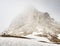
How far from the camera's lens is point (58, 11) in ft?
7.35

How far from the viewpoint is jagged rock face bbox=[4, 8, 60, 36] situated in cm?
204

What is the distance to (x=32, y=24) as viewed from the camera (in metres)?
2.08

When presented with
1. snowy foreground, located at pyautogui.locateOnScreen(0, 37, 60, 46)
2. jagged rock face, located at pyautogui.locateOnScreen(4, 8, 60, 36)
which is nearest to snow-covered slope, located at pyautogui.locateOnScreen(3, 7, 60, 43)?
jagged rock face, located at pyautogui.locateOnScreen(4, 8, 60, 36)

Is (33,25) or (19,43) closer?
(19,43)

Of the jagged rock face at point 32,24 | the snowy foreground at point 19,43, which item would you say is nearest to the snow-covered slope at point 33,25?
the jagged rock face at point 32,24

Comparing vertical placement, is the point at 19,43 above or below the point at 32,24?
below

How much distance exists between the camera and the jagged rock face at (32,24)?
2.04 metres

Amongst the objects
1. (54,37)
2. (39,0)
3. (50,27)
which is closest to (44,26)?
(50,27)

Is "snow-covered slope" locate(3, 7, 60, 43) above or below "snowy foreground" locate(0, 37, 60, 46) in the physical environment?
above

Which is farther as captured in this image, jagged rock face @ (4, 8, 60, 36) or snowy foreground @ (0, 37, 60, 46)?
jagged rock face @ (4, 8, 60, 36)

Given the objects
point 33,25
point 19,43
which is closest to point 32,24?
point 33,25

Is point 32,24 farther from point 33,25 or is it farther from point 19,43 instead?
point 19,43

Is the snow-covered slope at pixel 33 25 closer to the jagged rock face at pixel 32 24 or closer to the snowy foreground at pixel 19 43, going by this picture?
the jagged rock face at pixel 32 24

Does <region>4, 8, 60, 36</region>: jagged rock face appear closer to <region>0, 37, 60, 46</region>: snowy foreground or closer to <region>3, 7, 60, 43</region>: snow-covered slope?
<region>3, 7, 60, 43</region>: snow-covered slope
